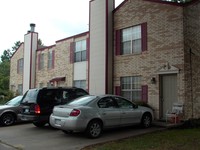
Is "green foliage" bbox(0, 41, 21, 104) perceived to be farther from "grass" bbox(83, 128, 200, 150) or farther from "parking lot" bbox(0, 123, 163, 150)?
"grass" bbox(83, 128, 200, 150)

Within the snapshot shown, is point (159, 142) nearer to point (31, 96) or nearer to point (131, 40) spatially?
point (31, 96)

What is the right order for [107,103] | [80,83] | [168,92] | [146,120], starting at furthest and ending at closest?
[80,83], [168,92], [146,120], [107,103]

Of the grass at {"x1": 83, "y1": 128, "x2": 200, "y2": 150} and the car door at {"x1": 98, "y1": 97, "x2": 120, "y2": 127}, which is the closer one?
the grass at {"x1": 83, "y1": 128, "x2": 200, "y2": 150}

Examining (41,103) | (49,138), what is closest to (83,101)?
(49,138)

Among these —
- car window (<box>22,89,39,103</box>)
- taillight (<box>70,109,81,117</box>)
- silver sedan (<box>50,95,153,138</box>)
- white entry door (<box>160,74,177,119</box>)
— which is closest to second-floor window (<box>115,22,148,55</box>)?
white entry door (<box>160,74,177,119</box>)

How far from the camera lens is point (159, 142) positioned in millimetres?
9398

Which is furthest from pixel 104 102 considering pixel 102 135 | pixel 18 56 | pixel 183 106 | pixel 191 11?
pixel 18 56

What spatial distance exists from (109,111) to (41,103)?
129 inches

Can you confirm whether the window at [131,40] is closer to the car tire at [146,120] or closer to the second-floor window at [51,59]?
the car tire at [146,120]

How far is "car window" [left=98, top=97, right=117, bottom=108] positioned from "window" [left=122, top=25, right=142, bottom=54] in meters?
5.55

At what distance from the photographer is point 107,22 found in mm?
17766

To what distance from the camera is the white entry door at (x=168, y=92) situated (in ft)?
46.8

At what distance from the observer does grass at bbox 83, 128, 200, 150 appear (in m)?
8.67

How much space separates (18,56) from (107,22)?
55.1 ft
